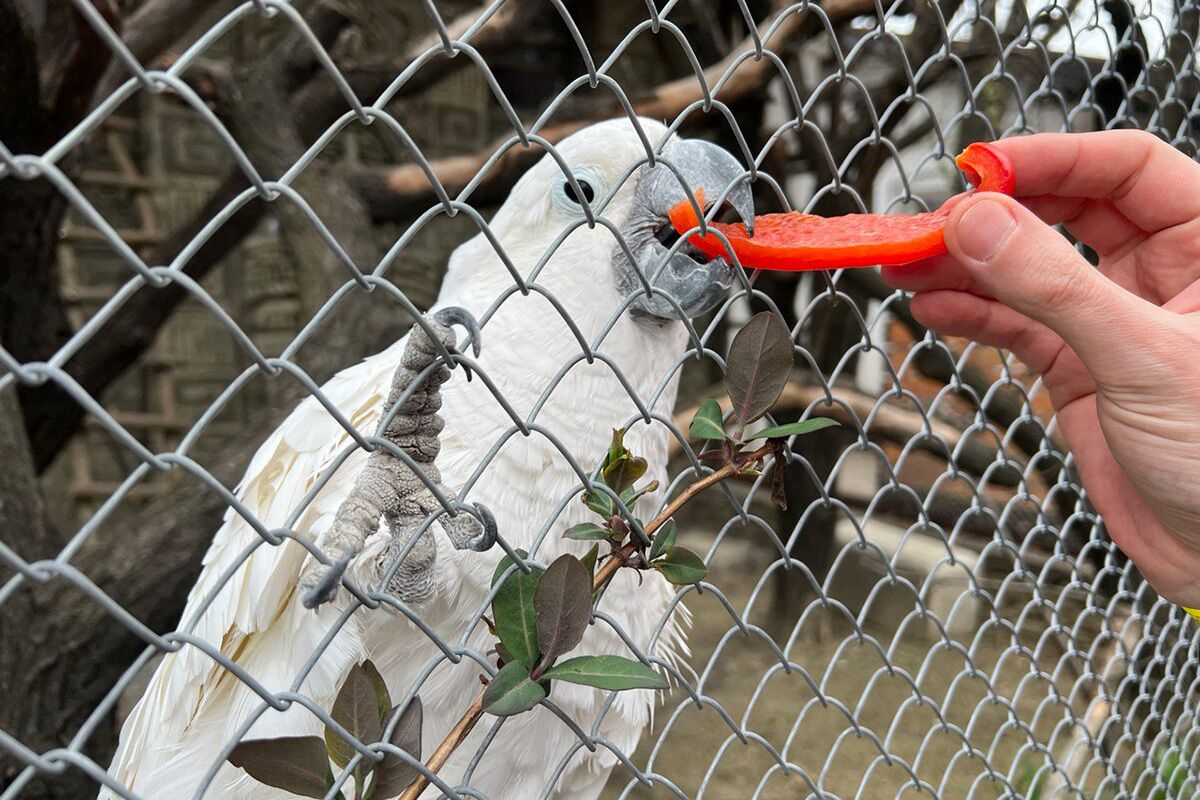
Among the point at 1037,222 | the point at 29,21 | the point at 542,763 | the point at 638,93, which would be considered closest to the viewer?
the point at 1037,222

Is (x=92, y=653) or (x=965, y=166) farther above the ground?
(x=965, y=166)

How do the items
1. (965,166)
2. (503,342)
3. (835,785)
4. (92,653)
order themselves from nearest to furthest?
(965,166) < (503,342) < (92,653) < (835,785)

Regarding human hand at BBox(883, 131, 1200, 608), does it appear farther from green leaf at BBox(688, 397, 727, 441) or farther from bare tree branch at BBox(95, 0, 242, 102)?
bare tree branch at BBox(95, 0, 242, 102)

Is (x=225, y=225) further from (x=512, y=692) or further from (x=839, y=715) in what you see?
(x=839, y=715)

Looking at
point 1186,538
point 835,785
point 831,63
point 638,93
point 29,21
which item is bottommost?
point 835,785

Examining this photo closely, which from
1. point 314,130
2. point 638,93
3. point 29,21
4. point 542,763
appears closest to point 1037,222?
point 542,763

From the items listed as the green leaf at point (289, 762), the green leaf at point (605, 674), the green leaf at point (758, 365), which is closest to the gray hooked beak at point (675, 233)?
the green leaf at point (758, 365)

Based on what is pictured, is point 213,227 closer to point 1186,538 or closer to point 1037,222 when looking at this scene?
point 1037,222

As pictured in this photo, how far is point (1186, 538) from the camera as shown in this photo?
3.11ft

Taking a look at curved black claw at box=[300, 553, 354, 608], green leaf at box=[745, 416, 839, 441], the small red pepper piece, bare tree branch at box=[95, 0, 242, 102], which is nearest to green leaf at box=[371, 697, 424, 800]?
curved black claw at box=[300, 553, 354, 608]

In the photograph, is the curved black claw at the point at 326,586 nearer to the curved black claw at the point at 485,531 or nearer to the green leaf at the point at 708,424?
the curved black claw at the point at 485,531

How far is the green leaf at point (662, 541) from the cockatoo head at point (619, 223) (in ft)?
0.98

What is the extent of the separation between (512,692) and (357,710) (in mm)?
103

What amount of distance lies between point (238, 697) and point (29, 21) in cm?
132
